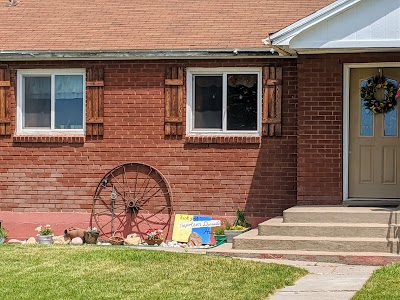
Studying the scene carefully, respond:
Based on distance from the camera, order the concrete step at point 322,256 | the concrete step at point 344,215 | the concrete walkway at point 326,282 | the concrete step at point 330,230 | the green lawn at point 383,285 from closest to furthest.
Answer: the green lawn at point 383,285
the concrete walkway at point 326,282
the concrete step at point 322,256
the concrete step at point 330,230
the concrete step at point 344,215

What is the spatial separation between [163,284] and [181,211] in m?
6.98

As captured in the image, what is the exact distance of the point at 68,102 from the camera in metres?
20.3

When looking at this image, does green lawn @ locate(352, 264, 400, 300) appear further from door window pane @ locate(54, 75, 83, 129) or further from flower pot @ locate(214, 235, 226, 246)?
door window pane @ locate(54, 75, 83, 129)

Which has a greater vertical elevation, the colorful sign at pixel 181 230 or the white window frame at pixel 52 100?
the white window frame at pixel 52 100

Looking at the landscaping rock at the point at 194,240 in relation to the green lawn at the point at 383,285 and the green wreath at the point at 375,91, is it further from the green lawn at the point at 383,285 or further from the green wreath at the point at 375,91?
the green lawn at the point at 383,285

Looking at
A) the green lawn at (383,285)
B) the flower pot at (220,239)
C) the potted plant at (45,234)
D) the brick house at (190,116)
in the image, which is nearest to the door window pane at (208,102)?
the brick house at (190,116)

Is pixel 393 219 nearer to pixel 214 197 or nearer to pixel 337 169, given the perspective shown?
pixel 337 169

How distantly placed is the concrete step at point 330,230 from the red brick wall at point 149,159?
2.38 m

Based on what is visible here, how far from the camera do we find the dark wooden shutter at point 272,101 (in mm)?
19234

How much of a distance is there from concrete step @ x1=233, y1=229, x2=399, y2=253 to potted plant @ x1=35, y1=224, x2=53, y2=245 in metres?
3.98

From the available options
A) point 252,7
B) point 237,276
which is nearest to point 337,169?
point 252,7

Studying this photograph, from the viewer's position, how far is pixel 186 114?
64.6 feet

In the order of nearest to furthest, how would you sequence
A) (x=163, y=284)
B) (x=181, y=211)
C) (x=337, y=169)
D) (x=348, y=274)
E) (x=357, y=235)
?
1. (x=163, y=284)
2. (x=348, y=274)
3. (x=357, y=235)
4. (x=337, y=169)
5. (x=181, y=211)

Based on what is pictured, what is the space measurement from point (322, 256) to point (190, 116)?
4.94 metres
